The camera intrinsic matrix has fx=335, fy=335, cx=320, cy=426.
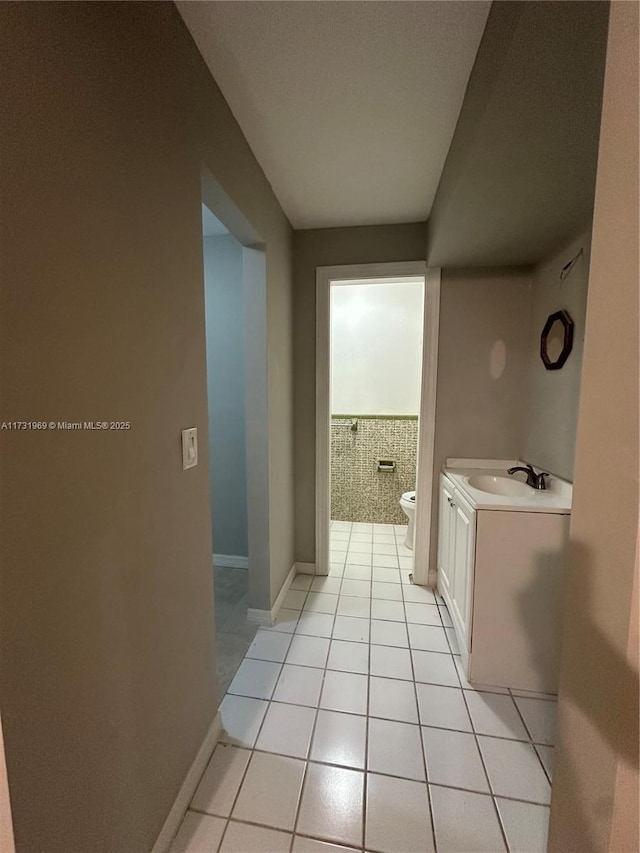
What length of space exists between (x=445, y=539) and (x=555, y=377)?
3.76ft

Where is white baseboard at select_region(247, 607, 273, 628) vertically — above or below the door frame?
below

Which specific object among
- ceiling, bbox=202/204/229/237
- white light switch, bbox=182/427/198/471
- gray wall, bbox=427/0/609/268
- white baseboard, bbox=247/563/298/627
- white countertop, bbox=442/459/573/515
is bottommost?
white baseboard, bbox=247/563/298/627

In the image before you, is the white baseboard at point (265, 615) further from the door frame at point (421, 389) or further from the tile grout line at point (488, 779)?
the tile grout line at point (488, 779)

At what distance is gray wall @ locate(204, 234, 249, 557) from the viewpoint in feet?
8.09

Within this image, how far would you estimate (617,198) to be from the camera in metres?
0.55

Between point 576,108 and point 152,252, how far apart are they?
48.8 inches

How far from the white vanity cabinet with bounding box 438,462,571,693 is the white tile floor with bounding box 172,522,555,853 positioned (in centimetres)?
12

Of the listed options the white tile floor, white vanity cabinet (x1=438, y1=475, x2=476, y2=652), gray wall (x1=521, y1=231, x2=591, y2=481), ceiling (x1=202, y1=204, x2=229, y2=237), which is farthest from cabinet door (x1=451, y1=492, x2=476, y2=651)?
ceiling (x1=202, y1=204, x2=229, y2=237)

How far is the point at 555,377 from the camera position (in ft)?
6.13

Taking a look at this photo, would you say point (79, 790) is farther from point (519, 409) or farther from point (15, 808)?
point (519, 409)

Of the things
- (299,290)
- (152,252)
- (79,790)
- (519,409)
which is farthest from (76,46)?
(519,409)

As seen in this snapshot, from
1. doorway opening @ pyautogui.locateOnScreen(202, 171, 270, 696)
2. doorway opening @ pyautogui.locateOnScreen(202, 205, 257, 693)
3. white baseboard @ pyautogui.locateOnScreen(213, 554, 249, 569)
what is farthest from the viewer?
white baseboard @ pyautogui.locateOnScreen(213, 554, 249, 569)

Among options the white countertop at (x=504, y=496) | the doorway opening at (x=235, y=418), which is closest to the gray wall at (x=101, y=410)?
the doorway opening at (x=235, y=418)

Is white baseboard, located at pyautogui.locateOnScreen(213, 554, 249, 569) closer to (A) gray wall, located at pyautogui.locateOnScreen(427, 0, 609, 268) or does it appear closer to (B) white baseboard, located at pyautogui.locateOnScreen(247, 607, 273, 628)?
(B) white baseboard, located at pyautogui.locateOnScreen(247, 607, 273, 628)
